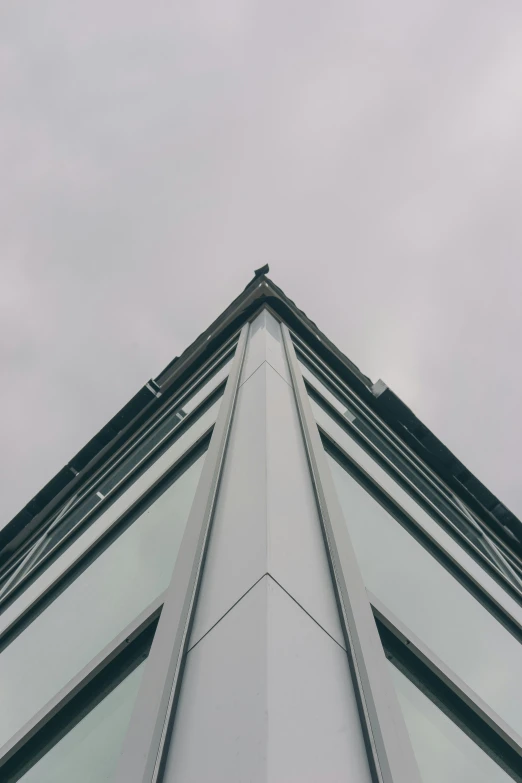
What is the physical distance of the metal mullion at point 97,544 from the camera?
599 centimetres

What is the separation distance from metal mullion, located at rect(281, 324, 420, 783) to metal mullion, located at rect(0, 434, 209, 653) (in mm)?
2330

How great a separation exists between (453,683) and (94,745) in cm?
224

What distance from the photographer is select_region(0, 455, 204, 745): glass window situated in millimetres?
4051

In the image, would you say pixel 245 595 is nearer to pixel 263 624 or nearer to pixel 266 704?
pixel 263 624

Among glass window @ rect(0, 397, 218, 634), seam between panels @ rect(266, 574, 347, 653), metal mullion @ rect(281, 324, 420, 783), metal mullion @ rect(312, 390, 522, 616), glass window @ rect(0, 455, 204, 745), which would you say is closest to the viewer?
metal mullion @ rect(281, 324, 420, 783)

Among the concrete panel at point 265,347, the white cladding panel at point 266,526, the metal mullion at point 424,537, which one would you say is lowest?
the white cladding panel at point 266,526

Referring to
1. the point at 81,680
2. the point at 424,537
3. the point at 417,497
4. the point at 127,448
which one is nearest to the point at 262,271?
the point at 127,448

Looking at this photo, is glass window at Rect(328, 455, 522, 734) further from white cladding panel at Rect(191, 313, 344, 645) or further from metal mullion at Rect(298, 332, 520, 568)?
metal mullion at Rect(298, 332, 520, 568)

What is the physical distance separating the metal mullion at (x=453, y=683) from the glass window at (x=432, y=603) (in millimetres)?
115

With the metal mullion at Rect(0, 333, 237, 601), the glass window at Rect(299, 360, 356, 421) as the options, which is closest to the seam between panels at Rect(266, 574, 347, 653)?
the glass window at Rect(299, 360, 356, 421)

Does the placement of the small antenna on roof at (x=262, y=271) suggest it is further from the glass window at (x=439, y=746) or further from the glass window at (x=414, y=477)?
the glass window at (x=439, y=746)

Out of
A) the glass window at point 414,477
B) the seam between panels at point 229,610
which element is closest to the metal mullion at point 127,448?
the glass window at point 414,477

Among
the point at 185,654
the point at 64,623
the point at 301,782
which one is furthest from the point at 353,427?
the point at 301,782

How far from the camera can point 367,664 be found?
245 centimetres
